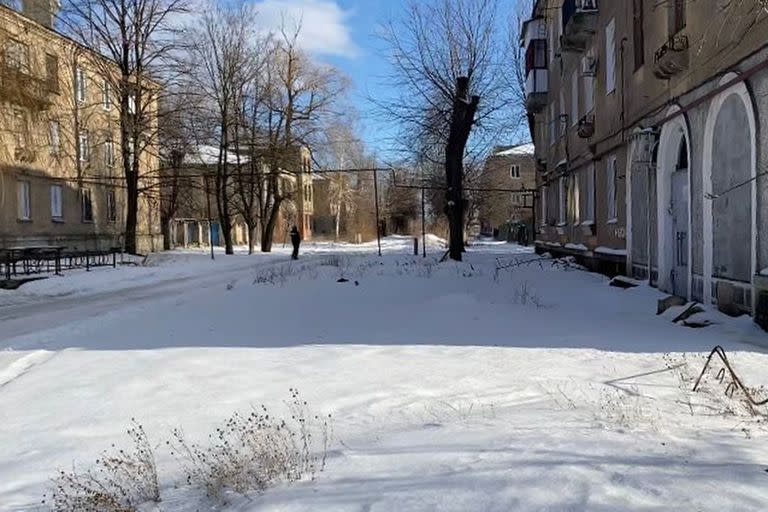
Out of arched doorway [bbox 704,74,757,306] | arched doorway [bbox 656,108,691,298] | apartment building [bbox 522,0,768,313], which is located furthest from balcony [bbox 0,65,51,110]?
arched doorway [bbox 704,74,757,306]

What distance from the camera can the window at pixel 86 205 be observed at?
3425cm

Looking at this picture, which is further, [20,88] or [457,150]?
[457,150]

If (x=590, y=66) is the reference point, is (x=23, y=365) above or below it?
below

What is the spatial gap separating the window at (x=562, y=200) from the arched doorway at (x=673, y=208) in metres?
10.6

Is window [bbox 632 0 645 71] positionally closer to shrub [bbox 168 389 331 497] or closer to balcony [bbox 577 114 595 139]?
balcony [bbox 577 114 595 139]

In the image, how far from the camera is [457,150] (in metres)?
23.8

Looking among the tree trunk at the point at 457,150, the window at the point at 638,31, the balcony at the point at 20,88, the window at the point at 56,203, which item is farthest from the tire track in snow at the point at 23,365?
the window at the point at 56,203

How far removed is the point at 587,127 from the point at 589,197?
2.05 m

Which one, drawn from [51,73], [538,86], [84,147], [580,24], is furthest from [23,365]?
[84,147]

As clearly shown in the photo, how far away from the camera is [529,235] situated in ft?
159

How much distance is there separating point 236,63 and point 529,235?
2309 centimetres

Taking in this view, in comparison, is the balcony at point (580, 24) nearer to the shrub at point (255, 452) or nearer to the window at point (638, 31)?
the window at point (638, 31)

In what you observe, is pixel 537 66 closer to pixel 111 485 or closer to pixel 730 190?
pixel 730 190

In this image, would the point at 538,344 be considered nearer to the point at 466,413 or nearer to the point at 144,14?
the point at 466,413
